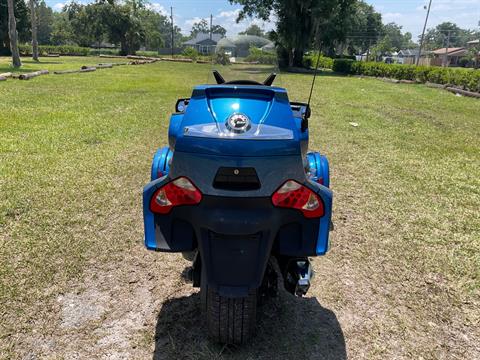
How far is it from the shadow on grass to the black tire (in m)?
0.14

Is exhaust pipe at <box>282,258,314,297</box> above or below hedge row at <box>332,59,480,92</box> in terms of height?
below

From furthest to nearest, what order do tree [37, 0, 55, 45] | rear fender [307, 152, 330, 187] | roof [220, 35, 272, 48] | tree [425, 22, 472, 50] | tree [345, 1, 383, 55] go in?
1. tree [425, 22, 472, 50]
2. tree [37, 0, 55, 45]
3. tree [345, 1, 383, 55]
4. roof [220, 35, 272, 48]
5. rear fender [307, 152, 330, 187]

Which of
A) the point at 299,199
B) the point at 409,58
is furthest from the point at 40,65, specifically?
the point at 409,58

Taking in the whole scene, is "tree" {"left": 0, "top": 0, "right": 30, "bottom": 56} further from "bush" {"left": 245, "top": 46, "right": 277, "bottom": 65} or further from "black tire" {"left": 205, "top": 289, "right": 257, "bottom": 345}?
"black tire" {"left": 205, "top": 289, "right": 257, "bottom": 345}

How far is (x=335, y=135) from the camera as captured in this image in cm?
784

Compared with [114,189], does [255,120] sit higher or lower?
higher

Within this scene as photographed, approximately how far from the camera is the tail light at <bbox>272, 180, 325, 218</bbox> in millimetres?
1825

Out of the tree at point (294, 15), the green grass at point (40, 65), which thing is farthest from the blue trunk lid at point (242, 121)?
the tree at point (294, 15)

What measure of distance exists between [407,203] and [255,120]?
10.3ft

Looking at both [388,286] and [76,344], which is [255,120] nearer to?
[76,344]

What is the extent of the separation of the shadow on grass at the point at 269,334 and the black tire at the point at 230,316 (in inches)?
5.4

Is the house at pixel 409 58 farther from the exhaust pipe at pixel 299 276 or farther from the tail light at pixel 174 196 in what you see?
the tail light at pixel 174 196

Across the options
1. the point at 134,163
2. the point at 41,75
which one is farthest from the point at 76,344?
the point at 41,75

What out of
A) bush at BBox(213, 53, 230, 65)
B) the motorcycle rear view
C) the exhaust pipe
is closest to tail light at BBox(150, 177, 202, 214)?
the motorcycle rear view
